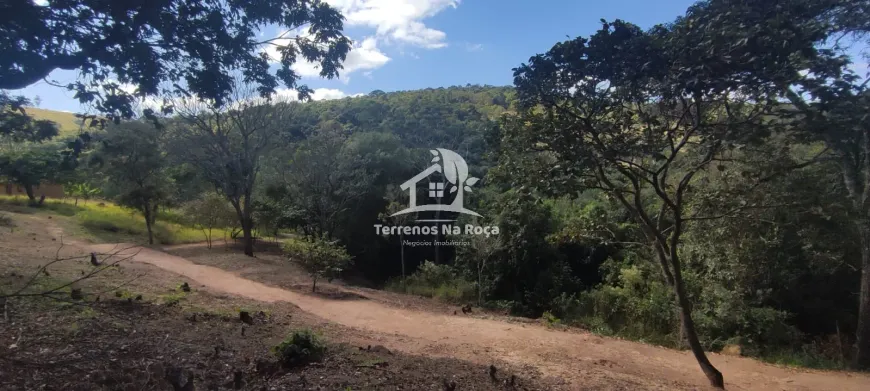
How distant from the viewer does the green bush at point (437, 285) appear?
13.3 m

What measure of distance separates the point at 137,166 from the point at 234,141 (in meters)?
3.46

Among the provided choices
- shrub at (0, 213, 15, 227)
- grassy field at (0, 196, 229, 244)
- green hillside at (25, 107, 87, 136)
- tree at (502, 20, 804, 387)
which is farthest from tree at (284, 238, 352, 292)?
shrub at (0, 213, 15, 227)

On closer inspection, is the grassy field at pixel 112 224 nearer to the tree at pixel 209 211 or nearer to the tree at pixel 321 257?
the tree at pixel 209 211

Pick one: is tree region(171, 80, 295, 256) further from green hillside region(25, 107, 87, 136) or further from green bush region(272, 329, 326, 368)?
green bush region(272, 329, 326, 368)

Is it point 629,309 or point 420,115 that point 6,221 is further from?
point 420,115

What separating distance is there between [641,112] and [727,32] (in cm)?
115

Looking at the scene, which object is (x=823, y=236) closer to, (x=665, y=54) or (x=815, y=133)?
(x=815, y=133)

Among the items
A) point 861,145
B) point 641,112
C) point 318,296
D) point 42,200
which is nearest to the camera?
point 641,112

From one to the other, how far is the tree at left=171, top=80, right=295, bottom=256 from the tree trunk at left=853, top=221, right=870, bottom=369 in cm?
1649

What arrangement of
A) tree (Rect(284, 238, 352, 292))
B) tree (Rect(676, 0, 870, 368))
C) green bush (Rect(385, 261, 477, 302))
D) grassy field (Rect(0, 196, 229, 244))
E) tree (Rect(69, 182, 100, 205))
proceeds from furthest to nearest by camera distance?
tree (Rect(69, 182, 100, 205)), grassy field (Rect(0, 196, 229, 244)), green bush (Rect(385, 261, 477, 302)), tree (Rect(284, 238, 352, 292)), tree (Rect(676, 0, 870, 368))

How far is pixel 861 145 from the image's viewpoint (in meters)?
8.41

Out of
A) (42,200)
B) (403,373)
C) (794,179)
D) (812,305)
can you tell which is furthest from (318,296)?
(42,200)

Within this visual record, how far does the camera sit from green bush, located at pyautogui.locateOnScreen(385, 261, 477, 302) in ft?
43.7

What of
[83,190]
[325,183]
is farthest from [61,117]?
[325,183]
